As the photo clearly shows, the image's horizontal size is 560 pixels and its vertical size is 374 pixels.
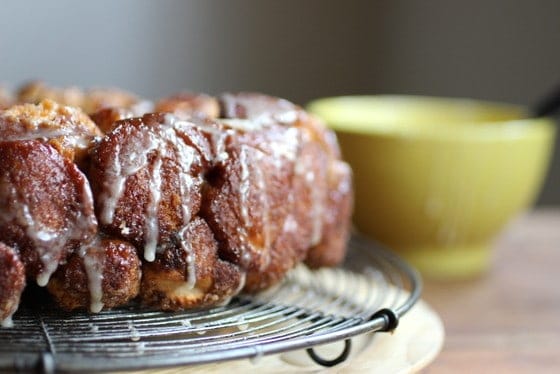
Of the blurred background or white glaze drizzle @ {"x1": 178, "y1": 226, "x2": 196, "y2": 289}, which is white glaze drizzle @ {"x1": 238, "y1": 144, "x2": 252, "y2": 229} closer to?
white glaze drizzle @ {"x1": 178, "y1": 226, "x2": 196, "y2": 289}

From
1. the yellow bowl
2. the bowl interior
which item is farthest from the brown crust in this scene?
the bowl interior

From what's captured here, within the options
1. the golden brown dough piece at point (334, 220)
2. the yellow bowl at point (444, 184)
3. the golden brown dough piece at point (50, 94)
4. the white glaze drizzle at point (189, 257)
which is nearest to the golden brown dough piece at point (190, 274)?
the white glaze drizzle at point (189, 257)

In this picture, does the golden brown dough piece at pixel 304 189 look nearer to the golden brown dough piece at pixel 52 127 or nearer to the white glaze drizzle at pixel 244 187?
the white glaze drizzle at pixel 244 187

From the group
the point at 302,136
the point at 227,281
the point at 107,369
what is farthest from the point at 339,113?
the point at 107,369

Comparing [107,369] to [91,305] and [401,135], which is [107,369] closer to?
[91,305]

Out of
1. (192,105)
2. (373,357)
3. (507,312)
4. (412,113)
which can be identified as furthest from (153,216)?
(412,113)

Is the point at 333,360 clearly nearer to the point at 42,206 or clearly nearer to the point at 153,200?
the point at 153,200
